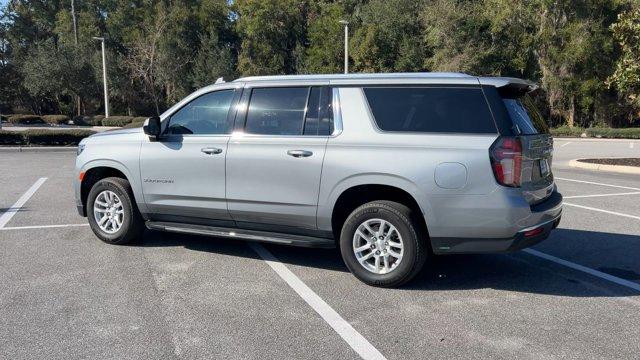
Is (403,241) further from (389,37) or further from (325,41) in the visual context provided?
(325,41)

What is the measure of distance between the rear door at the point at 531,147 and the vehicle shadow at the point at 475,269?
0.85m

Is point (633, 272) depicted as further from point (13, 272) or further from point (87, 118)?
Result: point (87, 118)

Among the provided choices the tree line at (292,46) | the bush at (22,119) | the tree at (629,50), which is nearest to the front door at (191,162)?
the tree at (629,50)

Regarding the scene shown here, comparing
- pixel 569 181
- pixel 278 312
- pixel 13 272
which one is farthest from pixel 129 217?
pixel 569 181

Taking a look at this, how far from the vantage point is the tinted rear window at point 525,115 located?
4.74m

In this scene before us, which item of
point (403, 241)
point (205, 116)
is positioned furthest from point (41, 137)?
point (403, 241)

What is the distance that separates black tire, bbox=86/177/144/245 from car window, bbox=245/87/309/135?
1793mm

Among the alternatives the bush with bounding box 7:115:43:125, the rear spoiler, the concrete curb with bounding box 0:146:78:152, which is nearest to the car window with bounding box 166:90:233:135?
the rear spoiler

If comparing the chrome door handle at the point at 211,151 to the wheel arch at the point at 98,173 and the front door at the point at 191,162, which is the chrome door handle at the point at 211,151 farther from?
the wheel arch at the point at 98,173

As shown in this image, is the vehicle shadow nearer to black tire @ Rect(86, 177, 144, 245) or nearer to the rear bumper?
black tire @ Rect(86, 177, 144, 245)

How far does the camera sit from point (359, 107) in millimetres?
5098

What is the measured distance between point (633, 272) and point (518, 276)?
4.06 ft

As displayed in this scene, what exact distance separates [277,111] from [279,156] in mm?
502

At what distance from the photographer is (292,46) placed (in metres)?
58.8
